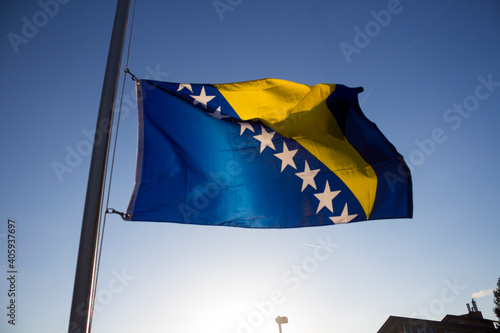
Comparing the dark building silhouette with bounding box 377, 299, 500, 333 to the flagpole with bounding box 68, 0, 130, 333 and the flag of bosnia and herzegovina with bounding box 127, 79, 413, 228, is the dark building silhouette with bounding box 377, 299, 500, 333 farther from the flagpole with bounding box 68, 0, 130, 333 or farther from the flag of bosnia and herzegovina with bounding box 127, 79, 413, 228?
the flagpole with bounding box 68, 0, 130, 333

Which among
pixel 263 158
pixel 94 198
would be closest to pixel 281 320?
pixel 263 158

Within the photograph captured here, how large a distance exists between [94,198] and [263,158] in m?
3.27

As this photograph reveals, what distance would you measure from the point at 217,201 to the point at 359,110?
3049 mm

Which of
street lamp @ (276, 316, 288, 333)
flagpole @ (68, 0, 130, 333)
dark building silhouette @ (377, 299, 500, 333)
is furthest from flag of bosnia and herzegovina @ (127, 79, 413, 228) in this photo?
dark building silhouette @ (377, 299, 500, 333)

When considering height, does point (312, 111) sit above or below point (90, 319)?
above

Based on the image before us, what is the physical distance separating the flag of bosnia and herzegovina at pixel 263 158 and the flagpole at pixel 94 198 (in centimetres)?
131

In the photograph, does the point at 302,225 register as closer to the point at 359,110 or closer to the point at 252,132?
the point at 252,132

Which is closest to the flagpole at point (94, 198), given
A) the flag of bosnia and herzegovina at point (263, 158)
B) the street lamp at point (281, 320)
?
the flag of bosnia and herzegovina at point (263, 158)

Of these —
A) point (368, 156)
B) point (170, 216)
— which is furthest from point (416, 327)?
point (170, 216)

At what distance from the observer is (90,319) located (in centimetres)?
360

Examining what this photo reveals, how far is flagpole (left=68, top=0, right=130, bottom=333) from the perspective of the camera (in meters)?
3.45

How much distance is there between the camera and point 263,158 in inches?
259

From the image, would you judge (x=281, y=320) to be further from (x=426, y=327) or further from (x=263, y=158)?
(x=263, y=158)

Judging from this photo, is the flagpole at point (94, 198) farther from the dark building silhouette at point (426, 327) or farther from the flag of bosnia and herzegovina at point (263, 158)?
the dark building silhouette at point (426, 327)
